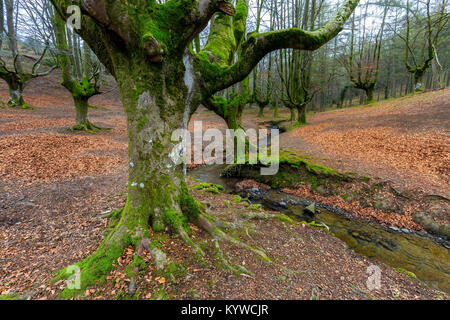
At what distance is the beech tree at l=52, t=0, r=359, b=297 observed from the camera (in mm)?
2596

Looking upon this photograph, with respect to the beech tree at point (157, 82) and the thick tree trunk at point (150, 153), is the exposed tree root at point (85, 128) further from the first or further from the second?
the thick tree trunk at point (150, 153)

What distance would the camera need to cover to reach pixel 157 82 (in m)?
2.87

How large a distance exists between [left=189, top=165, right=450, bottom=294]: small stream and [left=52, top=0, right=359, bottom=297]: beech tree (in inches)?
138

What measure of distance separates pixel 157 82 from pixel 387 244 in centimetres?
657

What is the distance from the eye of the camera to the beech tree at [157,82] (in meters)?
2.60

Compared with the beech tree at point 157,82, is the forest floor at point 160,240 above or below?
below

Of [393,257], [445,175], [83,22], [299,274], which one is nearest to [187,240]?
[299,274]

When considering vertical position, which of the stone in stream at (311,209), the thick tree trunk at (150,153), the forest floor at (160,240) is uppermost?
the thick tree trunk at (150,153)

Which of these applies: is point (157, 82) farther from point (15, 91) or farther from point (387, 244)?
point (15, 91)

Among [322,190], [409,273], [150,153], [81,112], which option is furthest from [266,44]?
[81,112]

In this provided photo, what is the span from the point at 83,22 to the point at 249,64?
8.30ft

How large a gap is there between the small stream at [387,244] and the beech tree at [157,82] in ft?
11.5

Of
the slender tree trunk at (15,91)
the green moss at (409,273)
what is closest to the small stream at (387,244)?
the green moss at (409,273)

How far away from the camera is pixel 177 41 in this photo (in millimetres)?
2801
